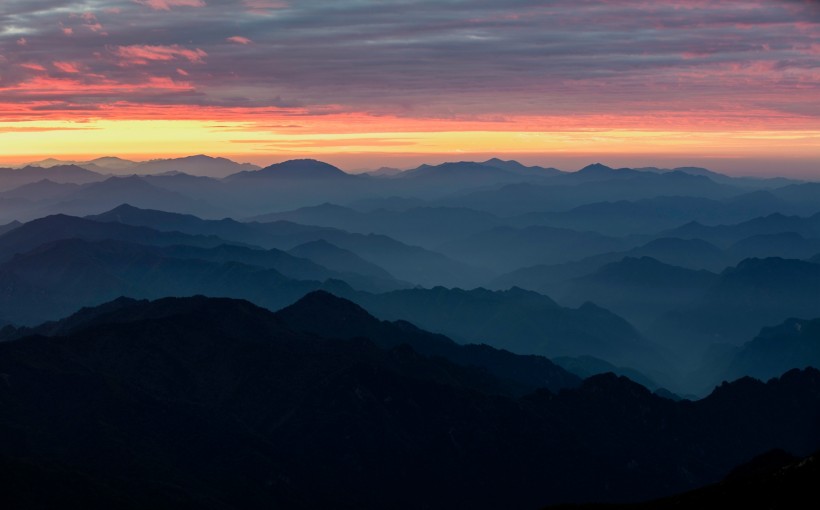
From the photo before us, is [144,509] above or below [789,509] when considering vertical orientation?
below

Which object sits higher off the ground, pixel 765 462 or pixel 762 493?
pixel 762 493

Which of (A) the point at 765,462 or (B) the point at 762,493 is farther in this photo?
(A) the point at 765,462

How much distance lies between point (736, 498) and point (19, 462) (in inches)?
5784

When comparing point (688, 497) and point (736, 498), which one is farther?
point (688, 497)

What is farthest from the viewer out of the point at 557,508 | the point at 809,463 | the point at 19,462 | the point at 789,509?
the point at 19,462

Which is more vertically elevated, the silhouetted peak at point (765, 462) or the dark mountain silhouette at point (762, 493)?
the dark mountain silhouette at point (762, 493)

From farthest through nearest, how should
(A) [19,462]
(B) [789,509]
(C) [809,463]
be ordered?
(A) [19,462] < (C) [809,463] < (B) [789,509]

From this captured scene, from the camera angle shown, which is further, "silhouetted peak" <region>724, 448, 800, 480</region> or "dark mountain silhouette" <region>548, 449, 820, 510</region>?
"silhouetted peak" <region>724, 448, 800, 480</region>

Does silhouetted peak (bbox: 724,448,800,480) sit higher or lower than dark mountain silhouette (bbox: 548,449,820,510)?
lower

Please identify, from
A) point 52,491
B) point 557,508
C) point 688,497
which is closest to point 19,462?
point 52,491

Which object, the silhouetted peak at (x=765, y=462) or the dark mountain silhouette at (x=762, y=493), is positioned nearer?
the dark mountain silhouette at (x=762, y=493)

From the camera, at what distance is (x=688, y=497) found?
407 ft

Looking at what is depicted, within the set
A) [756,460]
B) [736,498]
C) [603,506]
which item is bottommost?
[756,460]

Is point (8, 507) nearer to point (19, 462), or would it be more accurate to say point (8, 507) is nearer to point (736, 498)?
point (19, 462)
